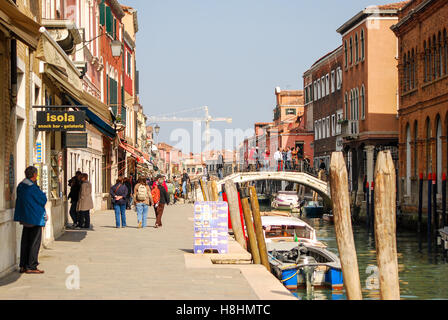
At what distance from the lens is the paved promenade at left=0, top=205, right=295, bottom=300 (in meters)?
11.3

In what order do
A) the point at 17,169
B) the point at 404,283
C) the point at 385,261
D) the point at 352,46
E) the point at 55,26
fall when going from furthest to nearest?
the point at 352,46 → the point at 404,283 → the point at 55,26 → the point at 17,169 → the point at 385,261

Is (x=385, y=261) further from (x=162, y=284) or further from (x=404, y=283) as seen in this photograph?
(x=404, y=283)

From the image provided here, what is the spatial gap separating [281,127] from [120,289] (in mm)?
79910

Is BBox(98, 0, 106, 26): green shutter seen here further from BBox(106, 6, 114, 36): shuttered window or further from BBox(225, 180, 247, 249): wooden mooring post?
BBox(225, 180, 247, 249): wooden mooring post

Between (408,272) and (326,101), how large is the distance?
42.2 meters

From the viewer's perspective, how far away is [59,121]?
16047 millimetres

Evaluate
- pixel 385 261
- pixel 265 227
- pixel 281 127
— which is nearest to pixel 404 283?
pixel 265 227

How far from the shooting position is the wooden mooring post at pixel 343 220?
33.6 feet

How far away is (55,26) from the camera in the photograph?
18.1 meters

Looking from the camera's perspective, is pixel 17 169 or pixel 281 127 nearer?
pixel 17 169

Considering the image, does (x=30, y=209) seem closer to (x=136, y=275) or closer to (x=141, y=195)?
(x=136, y=275)

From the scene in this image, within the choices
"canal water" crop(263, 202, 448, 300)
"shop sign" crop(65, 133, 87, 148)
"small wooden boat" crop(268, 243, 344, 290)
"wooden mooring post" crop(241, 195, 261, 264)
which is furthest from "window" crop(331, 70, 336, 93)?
"wooden mooring post" crop(241, 195, 261, 264)

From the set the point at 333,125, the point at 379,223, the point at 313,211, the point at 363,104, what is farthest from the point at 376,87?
the point at 379,223

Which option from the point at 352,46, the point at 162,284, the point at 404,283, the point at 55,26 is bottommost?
the point at 404,283
